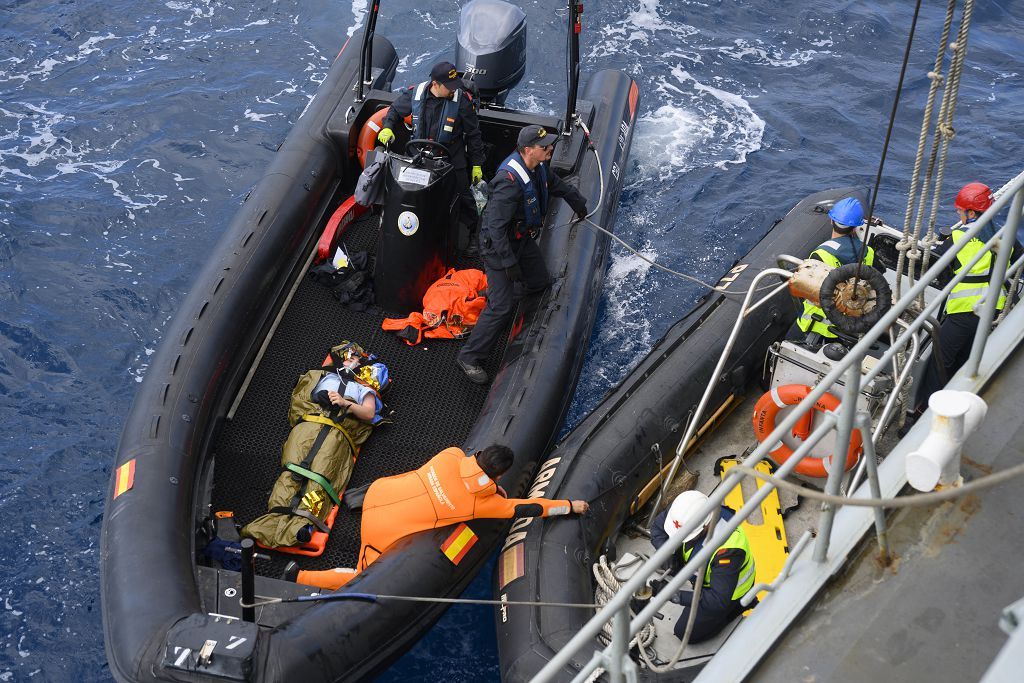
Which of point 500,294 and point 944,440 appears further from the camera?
point 500,294

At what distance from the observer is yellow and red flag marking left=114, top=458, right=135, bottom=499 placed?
14.1 feet

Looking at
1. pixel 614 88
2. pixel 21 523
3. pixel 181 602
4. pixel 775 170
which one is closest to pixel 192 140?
pixel 614 88

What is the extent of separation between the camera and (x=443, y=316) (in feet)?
18.2

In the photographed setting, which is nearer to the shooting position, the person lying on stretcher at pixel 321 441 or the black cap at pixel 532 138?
the person lying on stretcher at pixel 321 441

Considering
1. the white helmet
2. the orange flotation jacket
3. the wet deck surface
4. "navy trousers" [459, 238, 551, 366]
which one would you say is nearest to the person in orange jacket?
the white helmet

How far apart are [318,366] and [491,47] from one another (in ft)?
8.20

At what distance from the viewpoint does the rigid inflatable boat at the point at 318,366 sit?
394 centimetres

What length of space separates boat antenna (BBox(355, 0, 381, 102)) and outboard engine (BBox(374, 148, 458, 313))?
1.10m

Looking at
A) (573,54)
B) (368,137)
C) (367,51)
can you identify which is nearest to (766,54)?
(573,54)

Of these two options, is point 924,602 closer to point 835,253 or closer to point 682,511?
point 682,511

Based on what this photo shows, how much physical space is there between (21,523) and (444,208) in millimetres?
2648

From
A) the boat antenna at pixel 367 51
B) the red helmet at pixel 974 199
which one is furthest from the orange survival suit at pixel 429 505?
the boat antenna at pixel 367 51

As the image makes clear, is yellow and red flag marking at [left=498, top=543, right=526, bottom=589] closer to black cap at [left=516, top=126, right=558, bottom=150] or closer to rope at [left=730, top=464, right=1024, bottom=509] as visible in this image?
black cap at [left=516, top=126, right=558, bottom=150]

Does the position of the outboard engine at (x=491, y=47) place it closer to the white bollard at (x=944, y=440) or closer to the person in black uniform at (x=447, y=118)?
the person in black uniform at (x=447, y=118)
